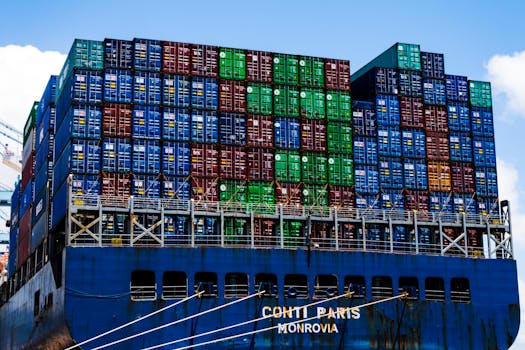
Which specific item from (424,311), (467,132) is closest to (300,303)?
(424,311)

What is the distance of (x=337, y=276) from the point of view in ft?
152

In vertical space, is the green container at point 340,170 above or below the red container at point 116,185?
above

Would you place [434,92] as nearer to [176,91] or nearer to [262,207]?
[262,207]

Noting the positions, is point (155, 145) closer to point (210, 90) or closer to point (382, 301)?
point (210, 90)

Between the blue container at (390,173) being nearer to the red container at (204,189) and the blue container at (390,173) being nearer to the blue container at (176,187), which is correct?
the red container at (204,189)

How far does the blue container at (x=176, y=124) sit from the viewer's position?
51.0 metres

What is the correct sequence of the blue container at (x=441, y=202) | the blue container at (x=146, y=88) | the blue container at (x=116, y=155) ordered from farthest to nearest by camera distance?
the blue container at (x=441, y=202), the blue container at (x=146, y=88), the blue container at (x=116, y=155)

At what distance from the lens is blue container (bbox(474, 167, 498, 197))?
192ft

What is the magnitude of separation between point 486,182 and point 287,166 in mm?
15670

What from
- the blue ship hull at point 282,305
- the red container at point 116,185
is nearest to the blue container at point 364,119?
the blue ship hull at point 282,305

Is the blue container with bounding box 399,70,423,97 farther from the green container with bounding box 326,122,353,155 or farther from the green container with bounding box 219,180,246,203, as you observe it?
the green container with bounding box 219,180,246,203

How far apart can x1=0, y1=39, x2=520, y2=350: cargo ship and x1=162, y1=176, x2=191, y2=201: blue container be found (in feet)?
0.29

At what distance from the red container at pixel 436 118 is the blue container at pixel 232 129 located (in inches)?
553

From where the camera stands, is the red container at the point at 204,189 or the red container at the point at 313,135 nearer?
the red container at the point at 204,189
